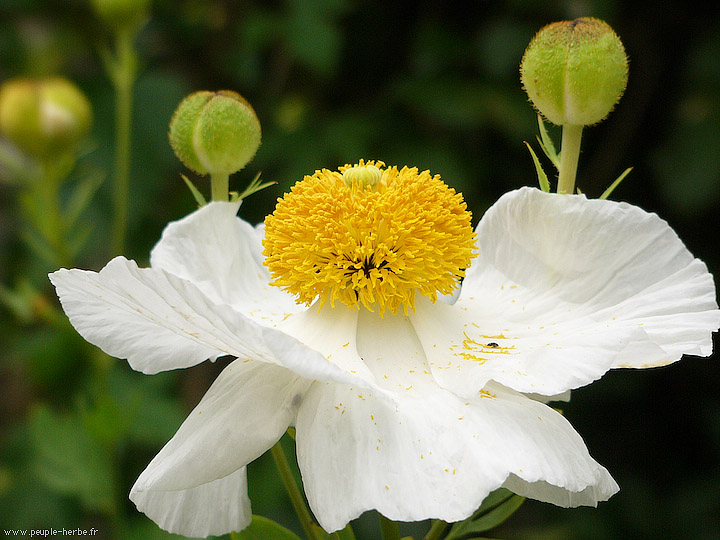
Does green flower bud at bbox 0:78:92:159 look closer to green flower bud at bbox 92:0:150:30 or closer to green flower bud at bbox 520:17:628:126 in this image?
green flower bud at bbox 92:0:150:30

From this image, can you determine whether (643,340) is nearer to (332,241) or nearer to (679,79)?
(332,241)

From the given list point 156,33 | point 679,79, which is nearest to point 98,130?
point 156,33

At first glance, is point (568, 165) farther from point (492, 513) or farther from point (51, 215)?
point (51, 215)

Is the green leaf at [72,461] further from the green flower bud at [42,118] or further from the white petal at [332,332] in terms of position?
the white petal at [332,332]

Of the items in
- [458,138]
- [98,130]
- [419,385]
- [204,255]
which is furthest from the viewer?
[98,130]

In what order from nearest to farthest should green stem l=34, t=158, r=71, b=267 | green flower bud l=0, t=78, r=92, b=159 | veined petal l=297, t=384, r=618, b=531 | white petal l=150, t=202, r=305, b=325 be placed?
1. veined petal l=297, t=384, r=618, b=531
2. white petal l=150, t=202, r=305, b=325
3. green stem l=34, t=158, r=71, b=267
4. green flower bud l=0, t=78, r=92, b=159

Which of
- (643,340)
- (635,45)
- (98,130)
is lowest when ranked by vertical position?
(98,130)

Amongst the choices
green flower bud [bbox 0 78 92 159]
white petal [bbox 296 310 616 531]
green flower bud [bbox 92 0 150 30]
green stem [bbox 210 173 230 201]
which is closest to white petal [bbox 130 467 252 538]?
white petal [bbox 296 310 616 531]
